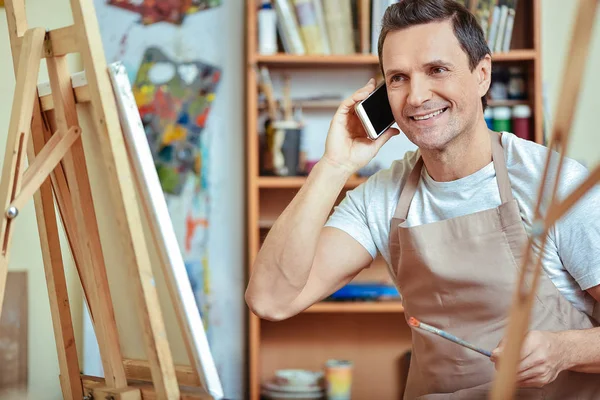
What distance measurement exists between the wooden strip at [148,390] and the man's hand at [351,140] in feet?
1.86

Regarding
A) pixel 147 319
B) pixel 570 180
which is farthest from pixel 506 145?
pixel 147 319

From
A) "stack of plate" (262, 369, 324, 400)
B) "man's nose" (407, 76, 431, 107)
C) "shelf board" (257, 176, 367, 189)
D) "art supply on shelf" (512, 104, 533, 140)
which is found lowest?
"stack of plate" (262, 369, 324, 400)

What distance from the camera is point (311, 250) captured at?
5.16 feet

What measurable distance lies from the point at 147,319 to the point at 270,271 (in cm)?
28

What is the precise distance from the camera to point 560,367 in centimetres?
127

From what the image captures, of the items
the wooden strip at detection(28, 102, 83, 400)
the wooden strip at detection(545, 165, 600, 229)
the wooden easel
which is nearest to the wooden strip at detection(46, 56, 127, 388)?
the wooden easel

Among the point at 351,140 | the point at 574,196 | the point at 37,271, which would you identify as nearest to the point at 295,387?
the point at 37,271

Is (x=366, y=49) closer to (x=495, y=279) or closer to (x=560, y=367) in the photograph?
(x=495, y=279)

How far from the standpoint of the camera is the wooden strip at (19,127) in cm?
150

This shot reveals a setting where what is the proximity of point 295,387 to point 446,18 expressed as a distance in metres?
1.81

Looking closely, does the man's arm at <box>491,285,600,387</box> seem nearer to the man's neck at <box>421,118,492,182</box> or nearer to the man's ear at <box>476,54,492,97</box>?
the man's neck at <box>421,118,492,182</box>

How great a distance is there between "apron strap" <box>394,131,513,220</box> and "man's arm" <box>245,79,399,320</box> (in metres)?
0.11

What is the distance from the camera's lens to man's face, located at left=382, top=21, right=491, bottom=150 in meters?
1.52

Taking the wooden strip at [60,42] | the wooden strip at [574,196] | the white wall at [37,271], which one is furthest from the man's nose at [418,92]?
the white wall at [37,271]
